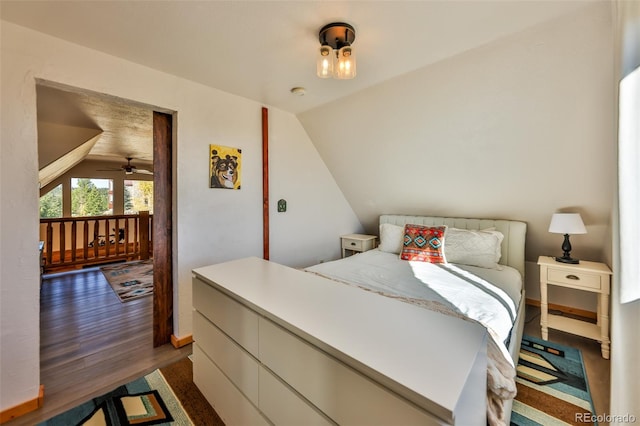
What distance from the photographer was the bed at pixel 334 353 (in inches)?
27.4

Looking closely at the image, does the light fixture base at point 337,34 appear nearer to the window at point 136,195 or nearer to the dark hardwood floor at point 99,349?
the dark hardwood floor at point 99,349

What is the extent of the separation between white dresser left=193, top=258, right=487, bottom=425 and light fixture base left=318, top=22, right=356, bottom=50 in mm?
1422

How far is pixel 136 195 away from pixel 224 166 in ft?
22.4

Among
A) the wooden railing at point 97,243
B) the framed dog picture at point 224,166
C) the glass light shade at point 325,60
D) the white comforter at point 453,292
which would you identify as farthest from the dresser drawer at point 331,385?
the wooden railing at point 97,243

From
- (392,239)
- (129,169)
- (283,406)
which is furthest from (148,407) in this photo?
(129,169)

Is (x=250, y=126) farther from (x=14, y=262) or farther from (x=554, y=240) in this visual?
(x=554, y=240)

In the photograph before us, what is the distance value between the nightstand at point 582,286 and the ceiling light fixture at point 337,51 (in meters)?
2.45

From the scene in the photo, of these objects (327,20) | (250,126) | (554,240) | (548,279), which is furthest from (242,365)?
(554,240)

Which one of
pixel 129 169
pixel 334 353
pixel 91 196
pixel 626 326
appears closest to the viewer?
pixel 334 353

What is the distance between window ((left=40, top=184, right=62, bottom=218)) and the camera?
6146 millimetres

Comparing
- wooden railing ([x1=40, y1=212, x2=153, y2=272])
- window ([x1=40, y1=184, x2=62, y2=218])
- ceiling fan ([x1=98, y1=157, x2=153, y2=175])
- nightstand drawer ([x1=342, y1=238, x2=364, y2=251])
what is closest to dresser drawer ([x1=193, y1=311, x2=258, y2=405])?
nightstand drawer ([x1=342, y1=238, x2=364, y2=251])

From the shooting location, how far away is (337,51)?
5.34ft

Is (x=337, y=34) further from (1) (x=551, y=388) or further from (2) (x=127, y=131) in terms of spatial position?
(2) (x=127, y=131)

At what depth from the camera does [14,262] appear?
1.56m
